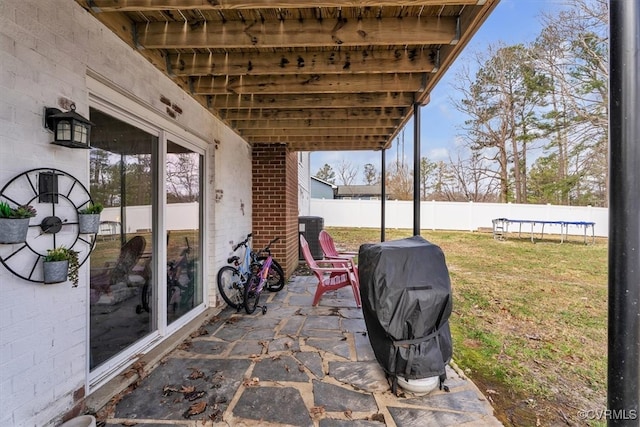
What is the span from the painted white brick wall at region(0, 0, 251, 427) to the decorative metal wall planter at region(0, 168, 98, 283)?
0.05 m

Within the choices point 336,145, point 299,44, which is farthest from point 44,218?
point 336,145

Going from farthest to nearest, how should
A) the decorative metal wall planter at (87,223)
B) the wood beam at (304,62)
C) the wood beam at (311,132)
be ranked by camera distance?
the wood beam at (311,132) < the wood beam at (304,62) < the decorative metal wall planter at (87,223)

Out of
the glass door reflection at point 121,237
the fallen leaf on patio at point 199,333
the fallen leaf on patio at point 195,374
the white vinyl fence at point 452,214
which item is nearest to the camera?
the glass door reflection at point 121,237

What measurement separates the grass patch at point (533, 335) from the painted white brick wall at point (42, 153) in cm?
260

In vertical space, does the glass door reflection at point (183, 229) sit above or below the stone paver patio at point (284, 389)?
above

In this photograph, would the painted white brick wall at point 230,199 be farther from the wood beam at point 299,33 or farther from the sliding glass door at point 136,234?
the wood beam at point 299,33

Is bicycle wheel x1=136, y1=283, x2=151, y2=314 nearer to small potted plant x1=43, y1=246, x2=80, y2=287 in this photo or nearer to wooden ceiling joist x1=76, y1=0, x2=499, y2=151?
small potted plant x1=43, y1=246, x2=80, y2=287

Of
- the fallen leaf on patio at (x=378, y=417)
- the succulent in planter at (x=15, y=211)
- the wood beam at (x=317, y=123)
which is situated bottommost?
the fallen leaf on patio at (x=378, y=417)

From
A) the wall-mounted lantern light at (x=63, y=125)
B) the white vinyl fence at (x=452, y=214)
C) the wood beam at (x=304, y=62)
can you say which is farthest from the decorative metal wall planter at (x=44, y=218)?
the white vinyl fence at (x=452, y=214)

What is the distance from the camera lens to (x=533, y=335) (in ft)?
10.8

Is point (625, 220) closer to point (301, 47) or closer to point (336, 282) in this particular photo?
point (301, 47)

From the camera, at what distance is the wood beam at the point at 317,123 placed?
162 inches

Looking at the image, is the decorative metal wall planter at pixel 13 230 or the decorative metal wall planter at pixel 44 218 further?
the decorative metal wall planter at pixel 44 218

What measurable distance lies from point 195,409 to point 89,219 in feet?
4.37
